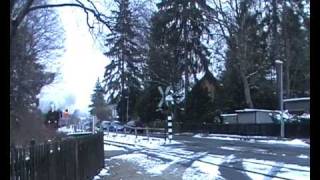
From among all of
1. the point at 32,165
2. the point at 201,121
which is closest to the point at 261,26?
the point at 201,121

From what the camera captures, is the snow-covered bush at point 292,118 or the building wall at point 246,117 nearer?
the snow-covered bush at point 292,118

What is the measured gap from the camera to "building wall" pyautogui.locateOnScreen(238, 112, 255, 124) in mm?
53344

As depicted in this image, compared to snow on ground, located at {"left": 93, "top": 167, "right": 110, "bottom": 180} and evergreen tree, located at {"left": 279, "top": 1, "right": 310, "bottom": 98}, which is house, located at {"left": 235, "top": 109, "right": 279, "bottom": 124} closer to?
evergreen tree, located at {"left": 279, "top": 1, "right": 310, "bottom": 98}

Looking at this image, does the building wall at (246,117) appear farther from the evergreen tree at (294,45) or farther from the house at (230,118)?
the evergreen tree at (294,45)

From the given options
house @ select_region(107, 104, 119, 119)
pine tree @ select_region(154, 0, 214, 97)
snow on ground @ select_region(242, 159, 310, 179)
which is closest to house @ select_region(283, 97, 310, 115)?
pine tree @ select_region(154, 0, 214, 97)

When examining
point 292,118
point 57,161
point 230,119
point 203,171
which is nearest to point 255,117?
point 292,118

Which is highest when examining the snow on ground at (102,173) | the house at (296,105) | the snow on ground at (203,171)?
the house at (296,105)

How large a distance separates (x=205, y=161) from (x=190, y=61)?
168 ft

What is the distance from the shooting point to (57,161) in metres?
10.8

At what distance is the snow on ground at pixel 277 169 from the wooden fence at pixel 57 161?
14.9ft

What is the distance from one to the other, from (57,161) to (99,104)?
118 metres

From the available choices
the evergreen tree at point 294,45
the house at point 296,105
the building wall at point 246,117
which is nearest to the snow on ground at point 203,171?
the evergreen tree at point 294,45

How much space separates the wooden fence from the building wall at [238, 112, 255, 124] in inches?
1439

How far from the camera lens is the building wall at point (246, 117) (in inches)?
2100
